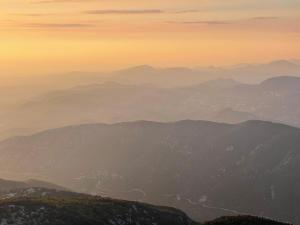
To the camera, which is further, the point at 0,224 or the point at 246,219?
the point at 0,224

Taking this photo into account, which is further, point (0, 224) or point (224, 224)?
point (0, 224)

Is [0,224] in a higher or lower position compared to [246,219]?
lower

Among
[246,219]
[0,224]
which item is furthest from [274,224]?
[0,224]

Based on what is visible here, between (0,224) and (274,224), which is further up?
(274,224)

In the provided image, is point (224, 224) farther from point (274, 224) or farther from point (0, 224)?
point (0, 224)

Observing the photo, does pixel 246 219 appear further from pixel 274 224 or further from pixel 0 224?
pixel 0 224

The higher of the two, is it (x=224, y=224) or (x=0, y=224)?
(x=224, y=224)

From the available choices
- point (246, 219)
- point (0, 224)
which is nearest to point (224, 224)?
point (246, 219)
